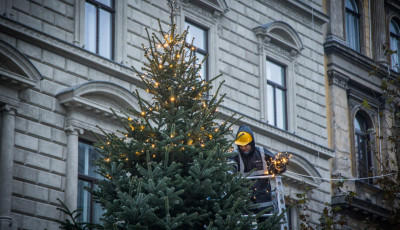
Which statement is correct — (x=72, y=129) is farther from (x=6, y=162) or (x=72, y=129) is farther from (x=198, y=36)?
(x=198, y=36)

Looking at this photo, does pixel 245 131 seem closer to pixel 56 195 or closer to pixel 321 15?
pixel 56 195

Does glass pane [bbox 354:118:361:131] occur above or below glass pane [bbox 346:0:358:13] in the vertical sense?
below

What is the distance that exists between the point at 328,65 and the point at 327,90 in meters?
0.84

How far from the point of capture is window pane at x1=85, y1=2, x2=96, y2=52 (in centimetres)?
2006

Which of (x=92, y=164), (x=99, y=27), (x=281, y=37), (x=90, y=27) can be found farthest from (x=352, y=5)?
(x=92, y=164)

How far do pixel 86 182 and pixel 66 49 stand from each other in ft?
→ 9.49

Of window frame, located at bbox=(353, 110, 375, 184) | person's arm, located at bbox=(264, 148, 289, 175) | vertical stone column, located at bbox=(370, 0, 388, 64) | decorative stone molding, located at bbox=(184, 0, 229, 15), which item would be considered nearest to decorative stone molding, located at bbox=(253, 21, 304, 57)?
decorative stone molding, located at bbox=(184, 0, 229, 15)

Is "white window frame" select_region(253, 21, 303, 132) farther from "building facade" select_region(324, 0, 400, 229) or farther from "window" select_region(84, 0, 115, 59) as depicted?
"window" select_region(84, 0, 115, 59)

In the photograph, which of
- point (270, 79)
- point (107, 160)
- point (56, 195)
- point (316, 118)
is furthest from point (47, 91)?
point (316, 118)

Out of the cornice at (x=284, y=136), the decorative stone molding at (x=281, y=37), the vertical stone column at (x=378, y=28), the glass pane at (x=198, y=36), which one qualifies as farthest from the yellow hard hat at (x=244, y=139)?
the vertical stone column at (x=378, y=28)

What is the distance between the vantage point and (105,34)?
20.6m

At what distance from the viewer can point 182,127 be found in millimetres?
15023

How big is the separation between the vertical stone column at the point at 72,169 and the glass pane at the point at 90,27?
223 centimetres

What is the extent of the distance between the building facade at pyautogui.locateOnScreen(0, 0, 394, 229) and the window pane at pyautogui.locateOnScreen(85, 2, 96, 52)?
3 cm
